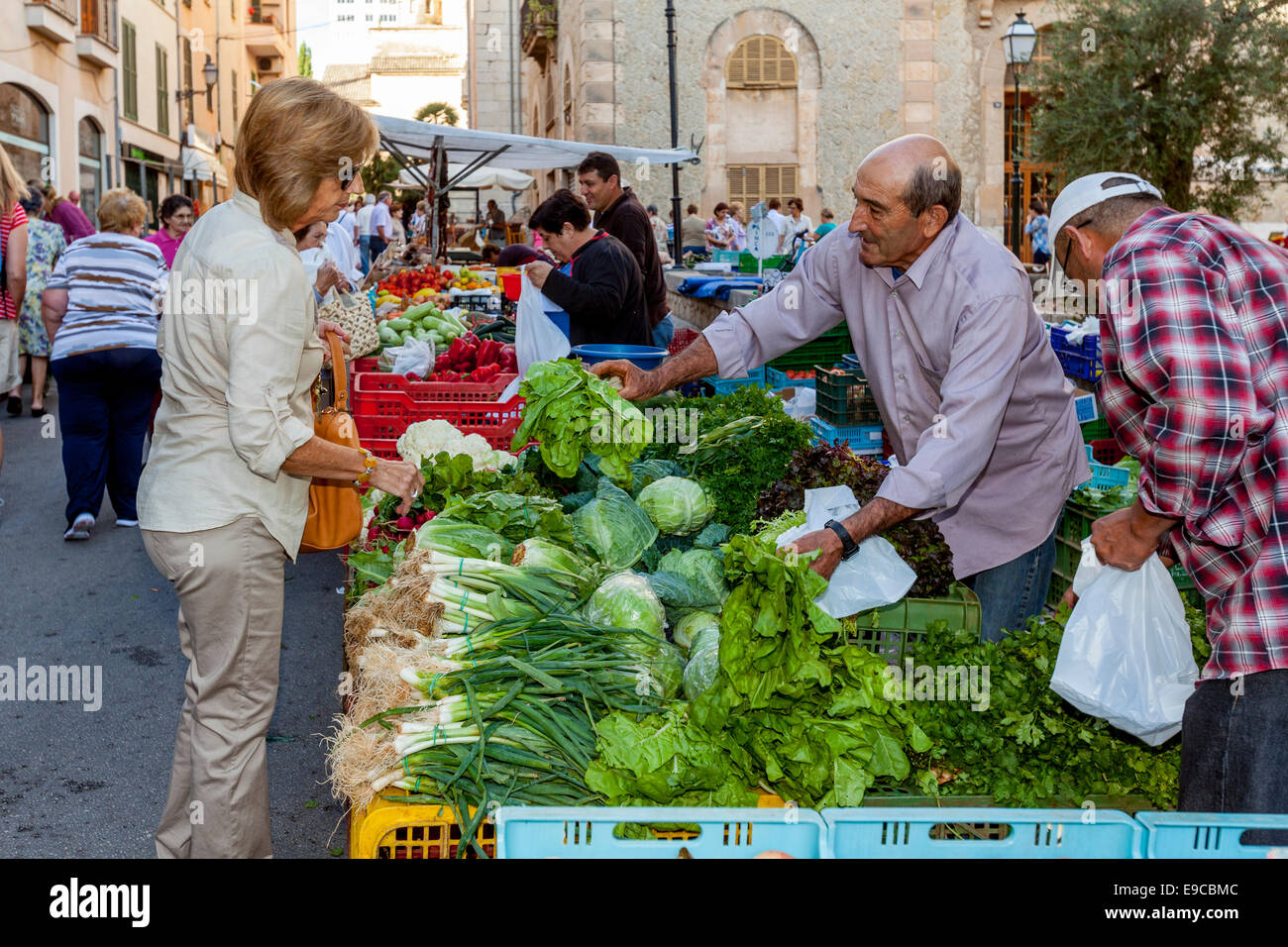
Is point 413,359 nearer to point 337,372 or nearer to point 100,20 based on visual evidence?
point 337,372

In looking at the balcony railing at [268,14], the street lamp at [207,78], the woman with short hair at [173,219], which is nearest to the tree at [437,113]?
the balcony railing at [268,14]

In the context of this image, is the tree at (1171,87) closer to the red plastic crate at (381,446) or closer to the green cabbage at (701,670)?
the red plastic crate at (381,446)

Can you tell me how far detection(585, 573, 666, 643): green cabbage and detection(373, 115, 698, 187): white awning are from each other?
12.9m

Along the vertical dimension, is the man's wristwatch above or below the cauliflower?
below

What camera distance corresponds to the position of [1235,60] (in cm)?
2052

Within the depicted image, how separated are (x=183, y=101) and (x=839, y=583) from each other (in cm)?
3855

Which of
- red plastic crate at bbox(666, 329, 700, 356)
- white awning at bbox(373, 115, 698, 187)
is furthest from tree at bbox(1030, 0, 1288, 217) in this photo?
red plastic crate at bbox(666, 329, 700, 356)

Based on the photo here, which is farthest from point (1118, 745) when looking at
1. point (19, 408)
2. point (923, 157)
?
point (19, 408)

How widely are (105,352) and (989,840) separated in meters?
6.87

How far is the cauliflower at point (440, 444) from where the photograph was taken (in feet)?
17.7

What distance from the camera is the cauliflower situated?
17.7ft

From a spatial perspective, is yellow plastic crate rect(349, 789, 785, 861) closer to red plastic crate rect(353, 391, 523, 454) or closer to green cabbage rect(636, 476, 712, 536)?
green cabbage rect(636, 476, 712, 536)

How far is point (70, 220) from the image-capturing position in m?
12.7
